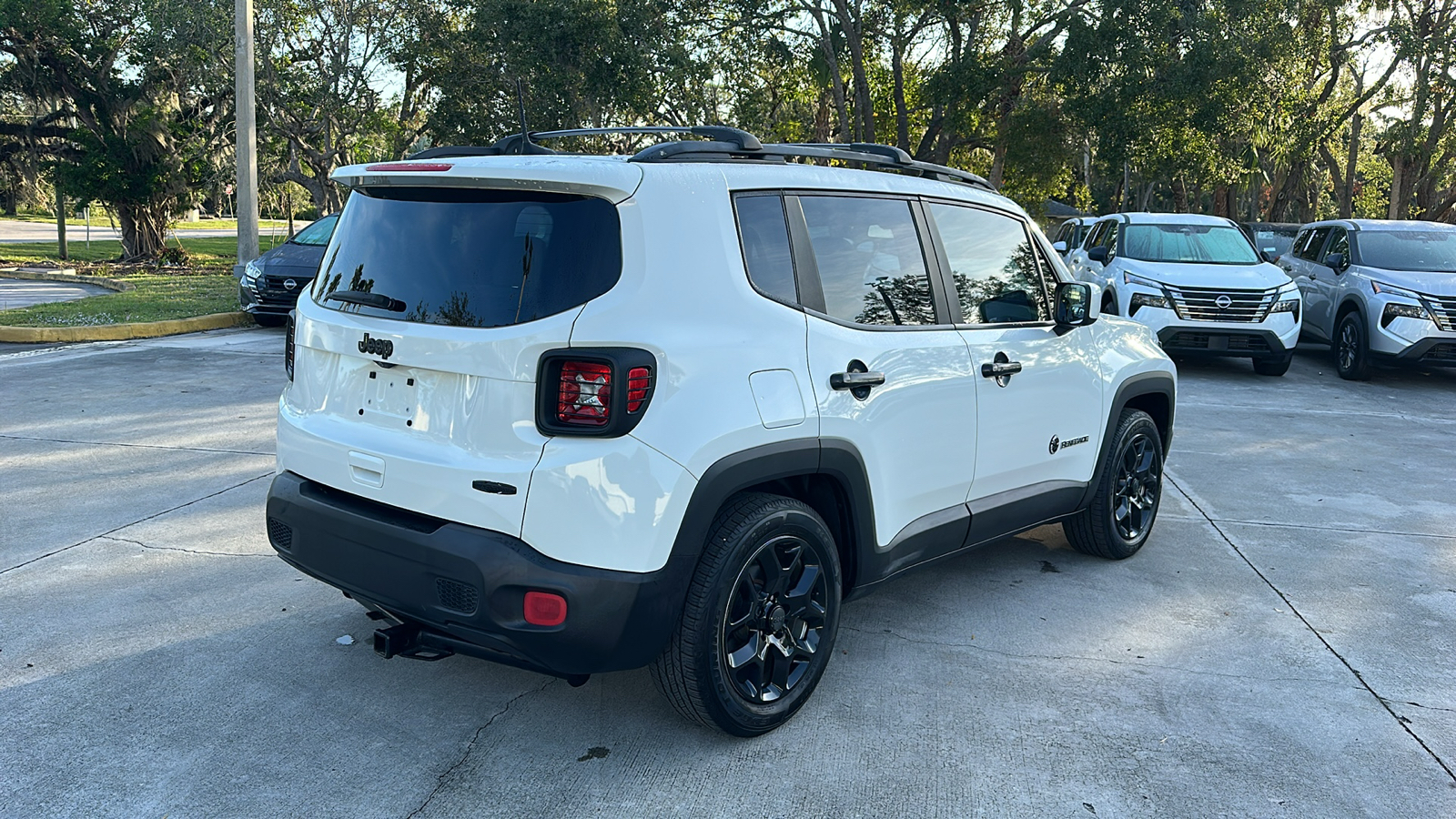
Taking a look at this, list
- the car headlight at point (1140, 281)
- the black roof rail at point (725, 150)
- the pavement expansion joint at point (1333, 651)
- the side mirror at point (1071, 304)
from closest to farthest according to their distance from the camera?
the black roof rail at point (725, 150)
the pavement expansion joint at point (1333, 651)
the side mirror at point (1071, 304)
the car headlight at point (1140, 281)

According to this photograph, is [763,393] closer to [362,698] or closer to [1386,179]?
[362,698]

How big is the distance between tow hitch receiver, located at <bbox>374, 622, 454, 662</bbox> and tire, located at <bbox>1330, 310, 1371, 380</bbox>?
11369 mm

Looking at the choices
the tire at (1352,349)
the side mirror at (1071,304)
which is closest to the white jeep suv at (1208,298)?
the tire at (1352,349)

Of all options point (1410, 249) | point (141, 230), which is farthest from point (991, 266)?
point (141, 230)

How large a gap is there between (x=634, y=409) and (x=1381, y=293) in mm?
11256

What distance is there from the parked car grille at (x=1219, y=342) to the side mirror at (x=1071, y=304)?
7.38 metres

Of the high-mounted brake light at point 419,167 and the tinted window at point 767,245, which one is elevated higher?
the high-mounted brake light at point 419,167

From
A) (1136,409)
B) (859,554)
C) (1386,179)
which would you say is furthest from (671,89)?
(1386,179)

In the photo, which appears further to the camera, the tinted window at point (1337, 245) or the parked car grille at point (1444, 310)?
the tinted window at point (1337, 245)

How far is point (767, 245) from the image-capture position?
3.44 meters

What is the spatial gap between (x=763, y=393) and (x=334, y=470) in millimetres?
1329

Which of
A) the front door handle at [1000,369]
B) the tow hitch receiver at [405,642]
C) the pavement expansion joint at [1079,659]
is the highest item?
the front door handle at [1000,369]

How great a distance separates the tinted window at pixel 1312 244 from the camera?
1369 cm

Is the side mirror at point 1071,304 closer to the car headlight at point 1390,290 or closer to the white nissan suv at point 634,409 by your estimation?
the white nissan suv at point 634,409
